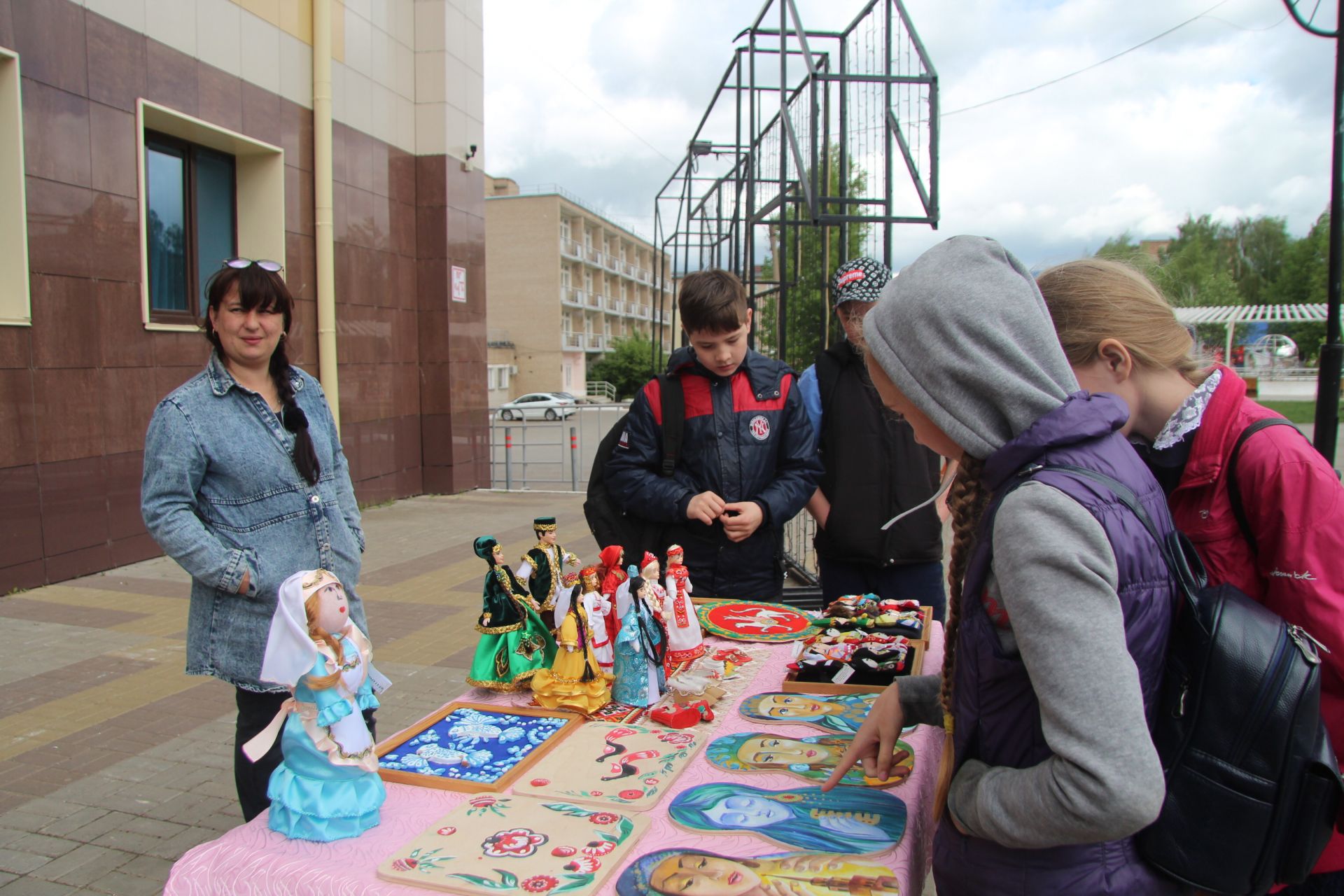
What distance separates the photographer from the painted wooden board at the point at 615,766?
1613 mm

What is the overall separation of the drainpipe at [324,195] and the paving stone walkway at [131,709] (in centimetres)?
261

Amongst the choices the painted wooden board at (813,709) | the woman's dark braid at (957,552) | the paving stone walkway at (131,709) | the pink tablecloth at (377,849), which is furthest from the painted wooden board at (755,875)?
the paving stone walkway at (131,709)

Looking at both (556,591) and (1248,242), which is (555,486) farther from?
(1248,242)

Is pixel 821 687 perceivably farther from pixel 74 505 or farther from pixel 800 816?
pixel 74 505

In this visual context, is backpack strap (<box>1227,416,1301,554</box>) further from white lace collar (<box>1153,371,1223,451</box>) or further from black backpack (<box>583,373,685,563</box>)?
black backpack (<box>583,373,685,563</box>)

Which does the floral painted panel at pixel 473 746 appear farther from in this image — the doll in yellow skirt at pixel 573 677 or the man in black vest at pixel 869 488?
the man in black vest at pixel 869 488

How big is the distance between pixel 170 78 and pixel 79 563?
12.6 feet

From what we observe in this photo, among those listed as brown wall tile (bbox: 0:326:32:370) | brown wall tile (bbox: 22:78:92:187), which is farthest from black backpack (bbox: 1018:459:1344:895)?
brown wall tile (bbox: 22:78:92:187)

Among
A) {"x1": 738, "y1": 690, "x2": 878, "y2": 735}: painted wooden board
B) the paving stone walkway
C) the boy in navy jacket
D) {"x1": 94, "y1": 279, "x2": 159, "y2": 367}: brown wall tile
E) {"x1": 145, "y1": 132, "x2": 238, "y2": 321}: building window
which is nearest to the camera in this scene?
{"x1": 738, "y1": 690, "x2": 878, "y2": 735}: painted wooden board

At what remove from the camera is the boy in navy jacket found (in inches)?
114

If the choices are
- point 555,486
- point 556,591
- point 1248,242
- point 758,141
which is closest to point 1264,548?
point 556,591

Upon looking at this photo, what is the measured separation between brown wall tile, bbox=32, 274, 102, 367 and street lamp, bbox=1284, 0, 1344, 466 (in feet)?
26.2

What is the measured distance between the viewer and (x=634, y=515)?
3014 millimetres

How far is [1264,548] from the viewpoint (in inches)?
59.9
